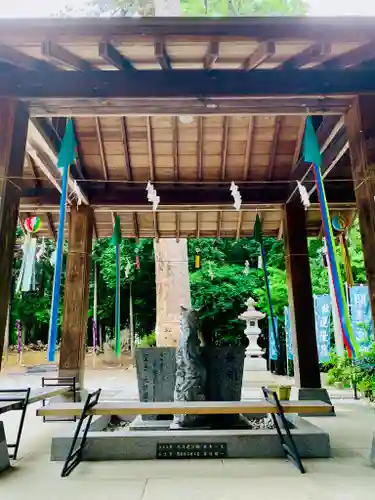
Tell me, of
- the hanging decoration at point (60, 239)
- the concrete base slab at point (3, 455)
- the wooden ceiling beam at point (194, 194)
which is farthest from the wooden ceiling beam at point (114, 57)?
the concrete base slab at point (3, 455)

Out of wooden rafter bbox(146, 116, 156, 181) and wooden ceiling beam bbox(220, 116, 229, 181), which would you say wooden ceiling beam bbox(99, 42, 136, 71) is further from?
wooden ceiling beam bbox(220, 116, 229, 181)

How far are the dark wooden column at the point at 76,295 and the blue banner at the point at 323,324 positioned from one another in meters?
5.30

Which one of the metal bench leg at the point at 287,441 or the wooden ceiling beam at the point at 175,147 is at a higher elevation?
the wooden ceiling beam at the point at 175,147

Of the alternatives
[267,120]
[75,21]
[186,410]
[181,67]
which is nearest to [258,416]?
[186,410]

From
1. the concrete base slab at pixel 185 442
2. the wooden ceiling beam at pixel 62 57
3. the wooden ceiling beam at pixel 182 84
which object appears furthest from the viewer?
the wooden ceiling beam at pixel 182 84

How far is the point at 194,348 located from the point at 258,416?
1.60 meters

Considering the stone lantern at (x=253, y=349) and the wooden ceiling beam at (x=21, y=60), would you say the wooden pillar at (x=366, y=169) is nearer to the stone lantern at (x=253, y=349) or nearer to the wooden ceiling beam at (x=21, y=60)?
the wooden ceiling beam at (x=21, y=60)

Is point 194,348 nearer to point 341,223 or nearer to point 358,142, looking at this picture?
point 358,142

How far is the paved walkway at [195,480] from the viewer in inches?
90.3

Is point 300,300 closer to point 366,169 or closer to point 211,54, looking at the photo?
point 366,169

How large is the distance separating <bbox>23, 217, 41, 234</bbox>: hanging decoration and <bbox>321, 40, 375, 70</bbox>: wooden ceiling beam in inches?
190

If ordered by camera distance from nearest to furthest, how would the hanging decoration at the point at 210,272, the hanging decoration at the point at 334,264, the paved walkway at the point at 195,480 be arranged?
the paved walkway at the point at 195,480 < the hanging decoration at the point at 334,264 < the hanging decoration at the point at 210,272

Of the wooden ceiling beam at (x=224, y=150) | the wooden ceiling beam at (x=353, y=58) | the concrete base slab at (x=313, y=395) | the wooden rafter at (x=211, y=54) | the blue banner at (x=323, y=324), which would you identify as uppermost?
the wooden ceiling beam at (x=224, y=150)

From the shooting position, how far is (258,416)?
4.75 m
